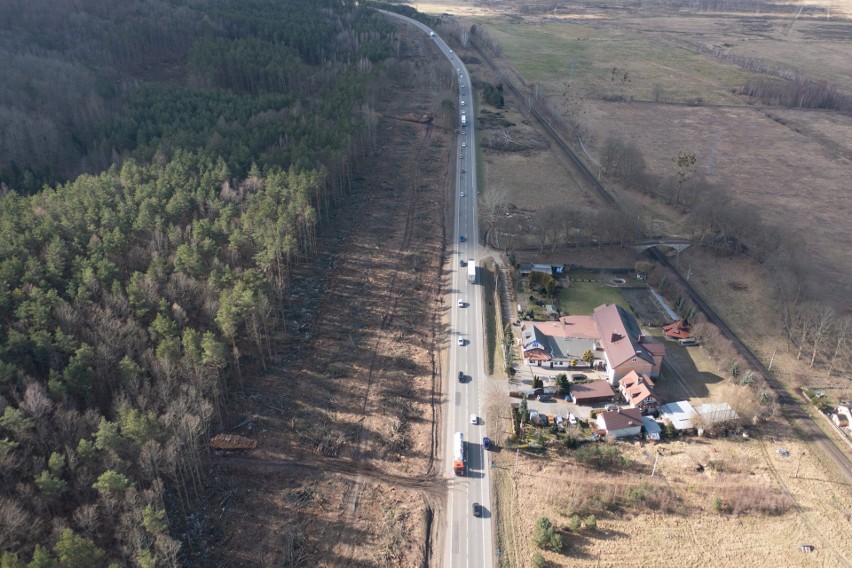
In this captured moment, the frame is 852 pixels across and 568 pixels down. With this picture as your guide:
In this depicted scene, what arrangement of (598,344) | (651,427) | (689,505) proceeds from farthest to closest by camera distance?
(598,344), (651,427), (689,505)

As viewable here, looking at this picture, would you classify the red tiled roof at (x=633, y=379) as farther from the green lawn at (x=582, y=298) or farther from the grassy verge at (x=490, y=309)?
the green lawn at (x=582, y=298)

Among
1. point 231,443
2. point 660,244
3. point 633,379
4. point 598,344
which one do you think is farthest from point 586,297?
point 231,443

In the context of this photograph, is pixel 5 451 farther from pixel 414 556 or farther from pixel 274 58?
pixel 274 58

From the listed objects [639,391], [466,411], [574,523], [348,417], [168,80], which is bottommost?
[574,523]

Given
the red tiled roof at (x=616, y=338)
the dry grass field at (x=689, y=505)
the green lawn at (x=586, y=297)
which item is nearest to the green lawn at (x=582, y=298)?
the green lawn at (x=586, y=297)

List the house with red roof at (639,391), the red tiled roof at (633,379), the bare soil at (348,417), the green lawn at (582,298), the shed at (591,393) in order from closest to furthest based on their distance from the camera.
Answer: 1. the bare soil at (348,417)
2. the house with red roof at (639,391)
3. the shed at (591,393)
4. the red tiled roof at (633,379)
5. the green lawn at (582,298)

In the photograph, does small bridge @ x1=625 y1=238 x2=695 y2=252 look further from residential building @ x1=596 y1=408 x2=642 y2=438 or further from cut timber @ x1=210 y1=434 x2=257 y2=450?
cut timber @ x1=210 y1=434 x2=257 y2=450

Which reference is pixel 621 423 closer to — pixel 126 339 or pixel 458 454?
pixel 458 454
